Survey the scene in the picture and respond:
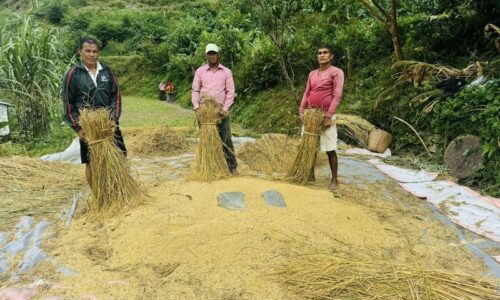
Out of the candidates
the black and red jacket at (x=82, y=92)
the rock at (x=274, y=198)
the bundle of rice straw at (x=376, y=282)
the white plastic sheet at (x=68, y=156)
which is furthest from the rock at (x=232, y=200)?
the white plastic sheet at (x=68, y=156)

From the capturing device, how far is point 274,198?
313cm

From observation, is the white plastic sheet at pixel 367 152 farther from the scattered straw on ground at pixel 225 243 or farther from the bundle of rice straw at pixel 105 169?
the bundle of rice straw at pixel 105 169

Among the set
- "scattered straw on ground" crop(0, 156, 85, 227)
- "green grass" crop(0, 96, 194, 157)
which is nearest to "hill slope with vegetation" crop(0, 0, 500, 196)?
"green grass" crop(0, 96, 194, 157)

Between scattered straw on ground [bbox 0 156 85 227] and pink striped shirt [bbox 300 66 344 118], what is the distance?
7.25 feet

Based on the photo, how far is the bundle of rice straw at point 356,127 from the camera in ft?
18.3

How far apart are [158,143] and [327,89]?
2583 mm

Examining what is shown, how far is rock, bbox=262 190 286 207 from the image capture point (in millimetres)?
3071

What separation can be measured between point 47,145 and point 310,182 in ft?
12.4

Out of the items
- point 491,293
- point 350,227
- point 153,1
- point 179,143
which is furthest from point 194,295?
point 153,1

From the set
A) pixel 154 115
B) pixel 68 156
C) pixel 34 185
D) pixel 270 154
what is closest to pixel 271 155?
pixel 270 154

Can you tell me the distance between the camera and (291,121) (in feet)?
22.7

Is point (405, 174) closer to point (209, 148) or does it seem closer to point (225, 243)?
point (209, 148)

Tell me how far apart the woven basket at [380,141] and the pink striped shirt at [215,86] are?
2.23 meters

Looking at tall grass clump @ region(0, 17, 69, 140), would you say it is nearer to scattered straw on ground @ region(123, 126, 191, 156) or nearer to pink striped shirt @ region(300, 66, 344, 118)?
scattered straw on ground @ region(123, 126, 191, 156)
